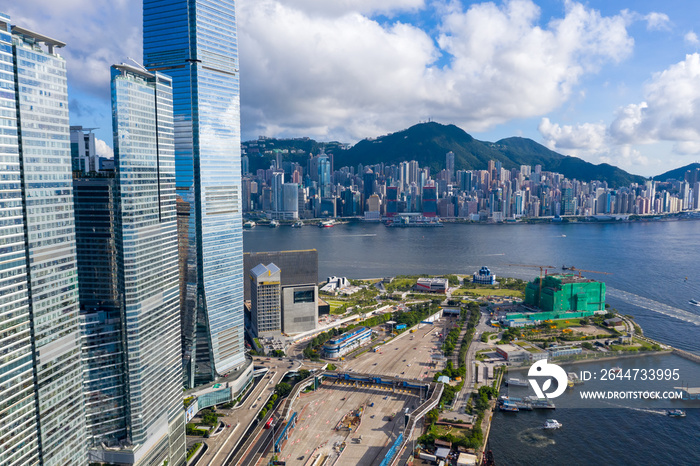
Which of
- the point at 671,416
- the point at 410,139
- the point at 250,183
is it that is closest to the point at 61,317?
the point at 671,416

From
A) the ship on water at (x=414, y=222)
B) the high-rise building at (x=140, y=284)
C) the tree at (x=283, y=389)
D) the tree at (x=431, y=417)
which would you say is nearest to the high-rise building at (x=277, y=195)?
the ship on water at (x=414, y=222)

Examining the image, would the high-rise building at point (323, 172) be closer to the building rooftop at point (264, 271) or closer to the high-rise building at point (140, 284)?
the building rooftop at point (264, 271)

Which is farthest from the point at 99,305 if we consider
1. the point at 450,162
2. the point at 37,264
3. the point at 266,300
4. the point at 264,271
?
the point at 450,162

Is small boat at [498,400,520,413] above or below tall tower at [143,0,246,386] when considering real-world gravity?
below

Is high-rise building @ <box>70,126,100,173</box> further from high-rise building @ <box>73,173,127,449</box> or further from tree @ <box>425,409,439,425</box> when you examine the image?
tree @ <box>425,409,439,425</box>

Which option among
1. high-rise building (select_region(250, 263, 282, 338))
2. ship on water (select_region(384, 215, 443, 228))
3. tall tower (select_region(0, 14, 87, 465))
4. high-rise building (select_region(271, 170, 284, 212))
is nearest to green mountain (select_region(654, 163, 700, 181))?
ship on water (select_region(384, 215, 443, 228))
